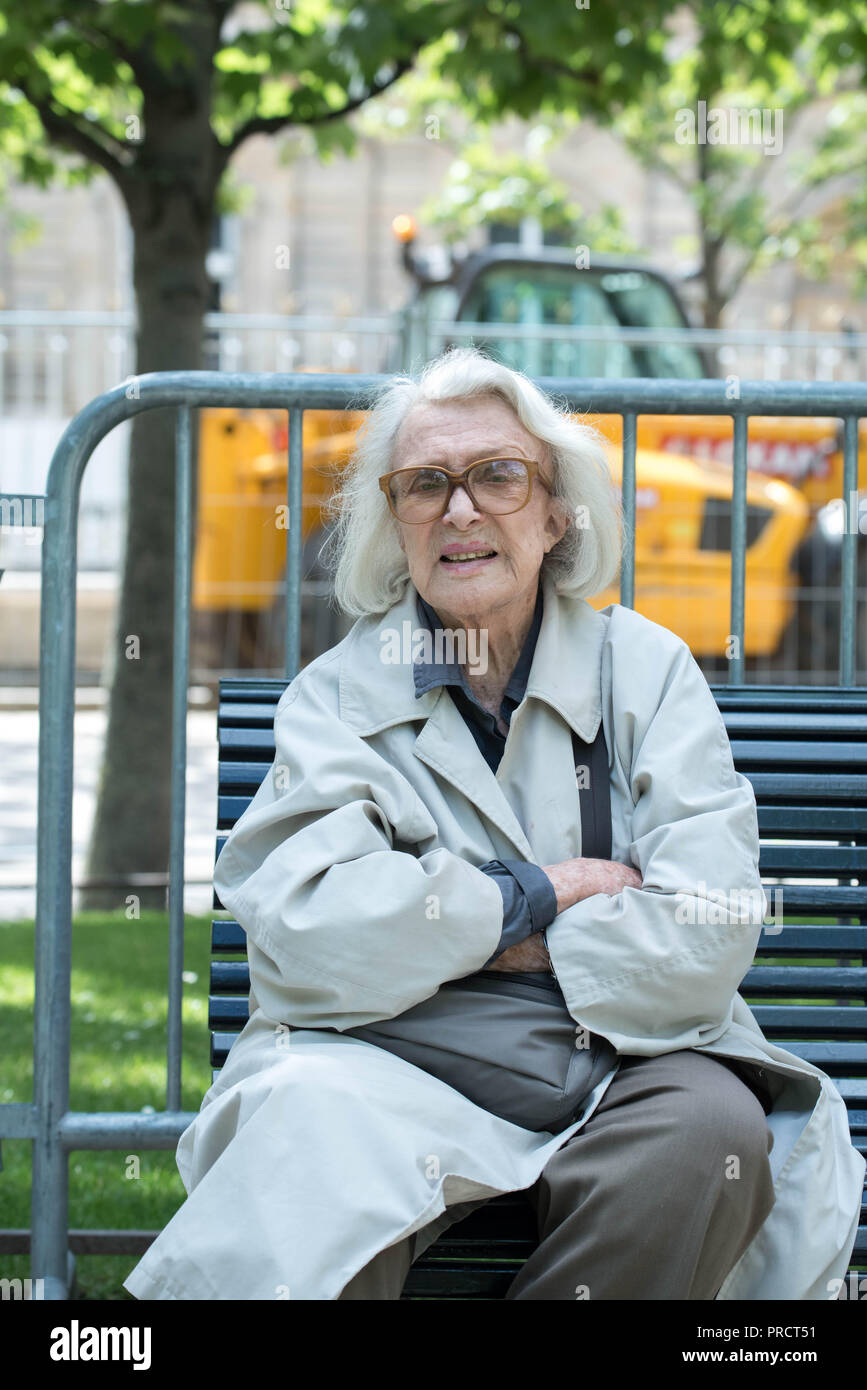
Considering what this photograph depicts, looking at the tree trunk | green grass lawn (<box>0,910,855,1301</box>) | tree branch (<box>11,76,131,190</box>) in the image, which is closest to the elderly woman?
green grass lawn (<box>0,910,855,1301</box>)

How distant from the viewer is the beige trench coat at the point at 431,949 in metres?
2.11

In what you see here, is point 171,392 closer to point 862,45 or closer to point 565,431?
point 565,431

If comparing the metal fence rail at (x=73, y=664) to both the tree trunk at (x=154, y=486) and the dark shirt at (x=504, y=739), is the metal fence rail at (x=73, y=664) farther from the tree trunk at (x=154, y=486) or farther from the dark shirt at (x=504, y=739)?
the tree trunk at (x=154, y=486)

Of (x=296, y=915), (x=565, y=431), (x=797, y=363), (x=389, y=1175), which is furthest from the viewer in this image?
(x=797, y=363)

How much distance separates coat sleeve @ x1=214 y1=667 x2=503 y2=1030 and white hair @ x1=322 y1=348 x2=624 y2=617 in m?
0.45

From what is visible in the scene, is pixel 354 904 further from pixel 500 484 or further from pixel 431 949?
pixel 500 484

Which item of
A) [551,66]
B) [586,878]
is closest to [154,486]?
[551,66]

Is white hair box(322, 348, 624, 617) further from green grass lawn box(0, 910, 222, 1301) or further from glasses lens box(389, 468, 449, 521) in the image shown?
green grass lawn box(0, 910, 222, 1301)

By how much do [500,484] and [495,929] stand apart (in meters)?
0.75

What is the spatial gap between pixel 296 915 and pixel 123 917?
4259mm

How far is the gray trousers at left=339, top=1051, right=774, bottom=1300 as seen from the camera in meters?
2.16

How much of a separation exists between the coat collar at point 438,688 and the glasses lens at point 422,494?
177 mm

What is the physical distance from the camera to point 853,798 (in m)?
3.01
